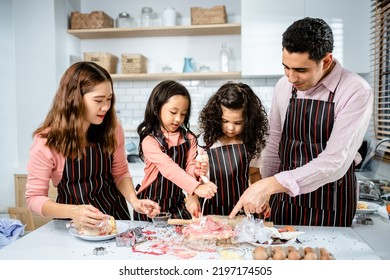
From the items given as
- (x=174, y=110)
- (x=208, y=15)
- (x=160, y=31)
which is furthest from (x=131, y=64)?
(x=174, y=110)

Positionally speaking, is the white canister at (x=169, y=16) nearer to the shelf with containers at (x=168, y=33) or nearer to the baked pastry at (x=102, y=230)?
the shelf with containers at (x=168, y=33)

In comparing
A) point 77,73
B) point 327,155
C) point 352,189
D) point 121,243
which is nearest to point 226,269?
point 121,243

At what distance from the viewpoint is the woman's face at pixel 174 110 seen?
1388 mm

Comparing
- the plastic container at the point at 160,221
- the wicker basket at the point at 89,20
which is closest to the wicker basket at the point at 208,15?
the wicker basket at the point at 89,20

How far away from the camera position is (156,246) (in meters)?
1.00

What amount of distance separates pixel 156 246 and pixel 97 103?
48cm

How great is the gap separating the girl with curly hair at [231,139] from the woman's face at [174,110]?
7cm

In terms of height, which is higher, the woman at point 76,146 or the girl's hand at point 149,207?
the woman at point 76,146

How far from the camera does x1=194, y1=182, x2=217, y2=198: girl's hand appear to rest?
1206 mm

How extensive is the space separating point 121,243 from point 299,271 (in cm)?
44

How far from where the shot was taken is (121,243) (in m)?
1.00

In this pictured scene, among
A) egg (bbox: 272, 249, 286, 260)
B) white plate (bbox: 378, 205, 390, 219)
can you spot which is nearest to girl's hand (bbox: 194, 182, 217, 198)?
egg (bbox: 272, 249, 286, 260)

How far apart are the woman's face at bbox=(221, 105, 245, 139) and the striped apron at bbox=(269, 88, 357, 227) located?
0.15 m

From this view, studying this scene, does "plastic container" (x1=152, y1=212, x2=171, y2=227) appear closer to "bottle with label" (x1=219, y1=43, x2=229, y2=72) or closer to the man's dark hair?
the man's dark hair
